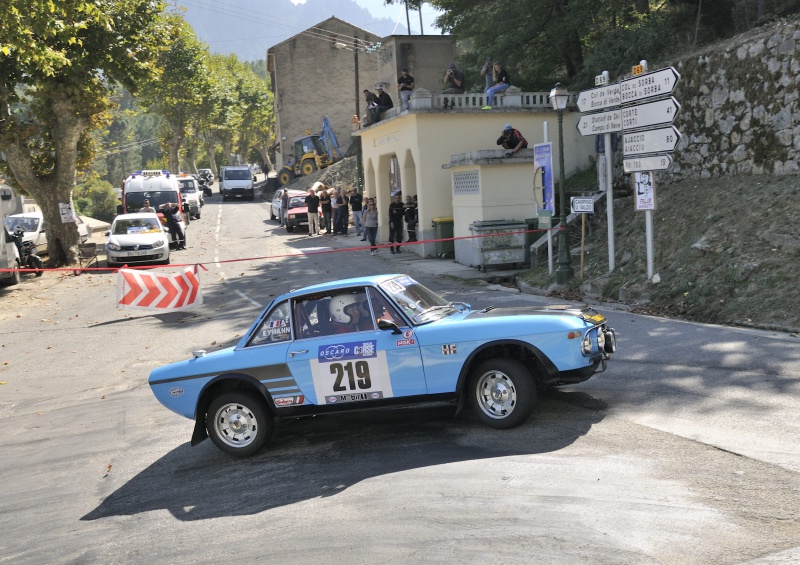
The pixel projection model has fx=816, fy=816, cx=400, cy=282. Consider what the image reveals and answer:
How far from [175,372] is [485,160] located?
1444cm

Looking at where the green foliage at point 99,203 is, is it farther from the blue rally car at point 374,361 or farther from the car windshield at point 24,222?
the blue rally car at point 374,361

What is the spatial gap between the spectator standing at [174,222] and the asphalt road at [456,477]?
18.3 meters

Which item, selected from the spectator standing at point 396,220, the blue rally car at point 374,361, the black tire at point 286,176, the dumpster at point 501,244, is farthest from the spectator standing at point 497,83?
the black tire at point 286,176

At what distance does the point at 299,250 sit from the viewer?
28688 mm

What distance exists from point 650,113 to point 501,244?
6.71m

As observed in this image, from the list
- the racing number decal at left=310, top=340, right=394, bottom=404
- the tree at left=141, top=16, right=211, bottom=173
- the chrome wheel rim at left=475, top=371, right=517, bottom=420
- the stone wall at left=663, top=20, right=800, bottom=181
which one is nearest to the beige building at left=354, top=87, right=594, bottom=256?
the stone wall at left=663, top=20, right=800, bottom=181

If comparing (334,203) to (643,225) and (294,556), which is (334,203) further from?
(294,556)

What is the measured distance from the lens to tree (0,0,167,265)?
25.1m

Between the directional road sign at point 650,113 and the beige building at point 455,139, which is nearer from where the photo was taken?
the directional road sign at point 650,113

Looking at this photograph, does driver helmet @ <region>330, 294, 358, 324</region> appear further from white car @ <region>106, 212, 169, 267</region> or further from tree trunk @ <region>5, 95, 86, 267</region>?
tree trunk @ <region>5, 95, 86, 267</region>

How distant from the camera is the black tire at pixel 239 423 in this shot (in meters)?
7.99

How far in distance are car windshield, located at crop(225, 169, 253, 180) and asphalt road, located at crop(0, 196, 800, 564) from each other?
4940cm

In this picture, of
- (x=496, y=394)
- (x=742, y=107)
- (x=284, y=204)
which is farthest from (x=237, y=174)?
(x=496, y=394)

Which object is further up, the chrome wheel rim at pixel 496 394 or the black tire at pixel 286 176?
the black tire at pixel 286 176
